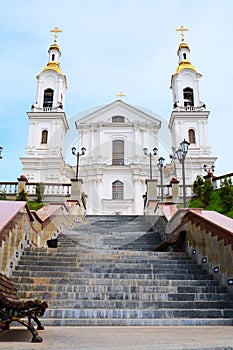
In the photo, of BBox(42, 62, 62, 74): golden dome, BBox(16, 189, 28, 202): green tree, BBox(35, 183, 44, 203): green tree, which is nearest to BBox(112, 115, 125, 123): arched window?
BBox(42, 62, 62, 74): golden dome

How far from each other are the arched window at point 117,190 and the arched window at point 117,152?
97.9 inches

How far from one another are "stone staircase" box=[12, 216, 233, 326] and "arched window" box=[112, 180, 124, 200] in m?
23.1

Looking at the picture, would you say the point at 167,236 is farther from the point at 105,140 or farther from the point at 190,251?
the point at 105,140

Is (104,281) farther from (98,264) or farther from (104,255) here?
(104,255)

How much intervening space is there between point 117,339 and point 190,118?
3429 cm

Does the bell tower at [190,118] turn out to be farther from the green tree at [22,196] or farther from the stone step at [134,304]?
the stone step at [134,304]

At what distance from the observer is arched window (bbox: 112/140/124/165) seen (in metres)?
35.2

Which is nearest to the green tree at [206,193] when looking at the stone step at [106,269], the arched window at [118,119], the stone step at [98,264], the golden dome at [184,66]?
the stone step at [98,264]

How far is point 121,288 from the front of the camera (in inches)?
270

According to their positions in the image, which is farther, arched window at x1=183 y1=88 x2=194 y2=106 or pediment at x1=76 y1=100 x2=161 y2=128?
arched window at x1=183 y1=88 x2=194 y2=106

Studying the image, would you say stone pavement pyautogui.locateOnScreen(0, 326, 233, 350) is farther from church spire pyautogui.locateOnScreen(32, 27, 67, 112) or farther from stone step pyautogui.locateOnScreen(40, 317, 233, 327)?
church spire pyautogui.locateOnScreen(32, 27, 67, 112)

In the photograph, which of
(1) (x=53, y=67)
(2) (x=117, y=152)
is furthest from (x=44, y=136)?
(1) (x=53, y=67)

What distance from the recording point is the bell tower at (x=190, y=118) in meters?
34.0

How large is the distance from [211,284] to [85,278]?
8.70 ft
